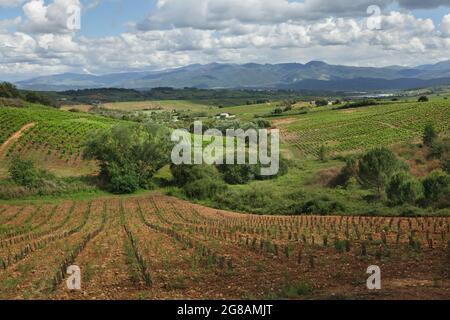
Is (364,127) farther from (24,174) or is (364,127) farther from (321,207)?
(24,174)

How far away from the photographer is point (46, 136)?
74.4m

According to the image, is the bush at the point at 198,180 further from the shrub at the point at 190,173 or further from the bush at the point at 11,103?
the bush at the point at 11,103

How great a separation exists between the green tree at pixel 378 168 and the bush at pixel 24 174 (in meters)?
33.8

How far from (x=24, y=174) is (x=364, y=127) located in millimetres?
73261

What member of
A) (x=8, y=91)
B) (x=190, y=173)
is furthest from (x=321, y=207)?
(x=8, y=91)

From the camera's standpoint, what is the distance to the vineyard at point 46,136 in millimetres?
67544

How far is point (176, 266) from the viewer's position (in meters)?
18.2

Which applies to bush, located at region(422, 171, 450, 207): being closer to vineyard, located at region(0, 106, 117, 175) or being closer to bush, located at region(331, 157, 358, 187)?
bush, located at region(331, 157, 358, 187)

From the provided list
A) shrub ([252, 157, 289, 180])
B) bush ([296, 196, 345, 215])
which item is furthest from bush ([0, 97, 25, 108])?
bush ([296, 196, 345, 215])

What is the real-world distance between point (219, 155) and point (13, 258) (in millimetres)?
43210

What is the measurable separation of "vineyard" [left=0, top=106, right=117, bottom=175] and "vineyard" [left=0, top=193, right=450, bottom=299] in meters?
35.1

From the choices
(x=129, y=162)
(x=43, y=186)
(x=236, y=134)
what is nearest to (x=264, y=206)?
(x=129, y=162)

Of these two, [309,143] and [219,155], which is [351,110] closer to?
A: [309,143]
